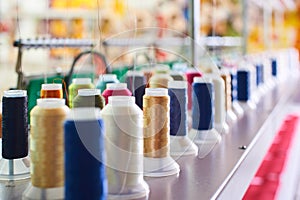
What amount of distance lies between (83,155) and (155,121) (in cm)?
23

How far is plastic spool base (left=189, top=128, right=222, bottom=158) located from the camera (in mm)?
947

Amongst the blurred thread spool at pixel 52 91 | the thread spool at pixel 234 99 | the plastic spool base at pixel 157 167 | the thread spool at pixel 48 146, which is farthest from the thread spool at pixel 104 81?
the thread spool at pixel 234 99

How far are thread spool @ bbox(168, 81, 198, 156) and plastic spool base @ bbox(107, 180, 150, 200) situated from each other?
0.17 meters

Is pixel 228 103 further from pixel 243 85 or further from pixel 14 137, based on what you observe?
pixel 14 137

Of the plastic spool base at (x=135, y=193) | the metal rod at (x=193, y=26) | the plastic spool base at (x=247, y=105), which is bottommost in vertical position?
the plastic spool base at (x=135, y=193)

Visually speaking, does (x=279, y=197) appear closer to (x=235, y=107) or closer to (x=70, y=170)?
(x=235, y=107)

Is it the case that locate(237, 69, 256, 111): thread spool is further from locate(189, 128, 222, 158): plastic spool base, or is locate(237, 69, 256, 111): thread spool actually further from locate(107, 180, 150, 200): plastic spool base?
locate(107, 180, 150, 200): plastic spool base

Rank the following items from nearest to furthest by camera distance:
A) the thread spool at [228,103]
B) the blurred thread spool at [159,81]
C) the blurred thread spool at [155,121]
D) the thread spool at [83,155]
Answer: the thread spool at [83,155] → the blurred thread spool at [155,121] → the blurred thread spool at [159,81] → the thread spool at [228,103]

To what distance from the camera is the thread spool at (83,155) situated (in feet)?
1.60

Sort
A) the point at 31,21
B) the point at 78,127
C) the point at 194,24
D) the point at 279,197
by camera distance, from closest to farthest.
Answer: the point at 78,127 < the point at 279,197 < the point at 194,24 < the point at 31,21

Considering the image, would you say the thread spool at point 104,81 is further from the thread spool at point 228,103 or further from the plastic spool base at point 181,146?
the thread spool at point 228,103

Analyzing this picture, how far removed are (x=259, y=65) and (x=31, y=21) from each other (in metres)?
2.97

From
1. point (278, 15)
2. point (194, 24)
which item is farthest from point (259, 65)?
point (278, 15)

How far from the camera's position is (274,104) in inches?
66.4
